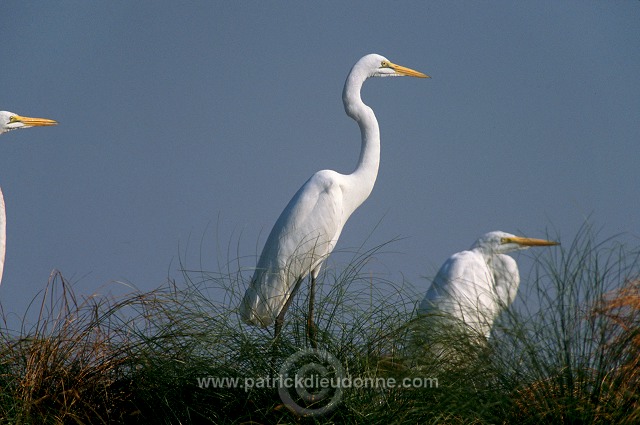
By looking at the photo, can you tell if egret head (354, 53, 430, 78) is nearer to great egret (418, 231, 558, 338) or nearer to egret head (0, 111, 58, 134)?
great egret (418, 231, 558, 338)

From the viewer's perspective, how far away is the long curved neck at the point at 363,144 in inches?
215

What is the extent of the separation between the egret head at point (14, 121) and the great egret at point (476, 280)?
3.71 metres

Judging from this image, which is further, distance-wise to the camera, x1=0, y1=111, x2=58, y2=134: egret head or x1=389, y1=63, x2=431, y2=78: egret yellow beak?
x1=0, y1=111, x2=58, y2=134: egret head

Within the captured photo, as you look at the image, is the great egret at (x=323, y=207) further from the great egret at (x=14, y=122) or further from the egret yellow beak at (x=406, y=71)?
the great egret at (x=14, y=122)

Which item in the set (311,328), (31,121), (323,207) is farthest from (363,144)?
(31,121)

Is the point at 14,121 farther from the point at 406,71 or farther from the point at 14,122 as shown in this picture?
the point at 406,71

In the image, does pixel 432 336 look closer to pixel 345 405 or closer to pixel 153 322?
pixel 345 405

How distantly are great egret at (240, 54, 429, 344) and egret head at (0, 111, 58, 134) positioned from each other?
276 centimetres

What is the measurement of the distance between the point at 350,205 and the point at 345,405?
227cm

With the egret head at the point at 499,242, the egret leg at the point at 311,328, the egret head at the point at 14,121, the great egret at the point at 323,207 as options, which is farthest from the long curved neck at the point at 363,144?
the egret head at the point at 14,121

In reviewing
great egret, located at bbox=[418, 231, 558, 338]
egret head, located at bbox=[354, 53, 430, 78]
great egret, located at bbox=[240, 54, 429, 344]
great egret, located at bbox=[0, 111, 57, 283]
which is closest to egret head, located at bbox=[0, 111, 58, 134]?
great egret, located at bbox=[0, 111, 57, 283]

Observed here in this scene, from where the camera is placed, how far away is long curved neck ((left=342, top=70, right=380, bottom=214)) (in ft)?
17.9

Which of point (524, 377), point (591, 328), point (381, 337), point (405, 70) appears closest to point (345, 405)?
point (381, 337)

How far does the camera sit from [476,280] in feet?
18.1
